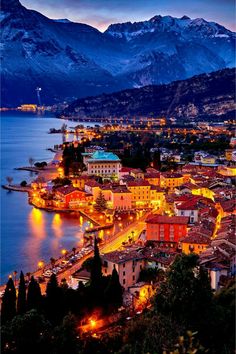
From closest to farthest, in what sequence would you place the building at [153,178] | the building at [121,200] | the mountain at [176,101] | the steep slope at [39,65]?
the building at [121,200], the building at [153,178], the mountain at [176,101], the steep slope at [39,65]

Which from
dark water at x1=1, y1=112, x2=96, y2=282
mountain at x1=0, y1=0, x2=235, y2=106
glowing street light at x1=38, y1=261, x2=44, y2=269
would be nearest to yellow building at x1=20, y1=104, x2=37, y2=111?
mountain at x1=0, y1=0, x2=235, y2=106

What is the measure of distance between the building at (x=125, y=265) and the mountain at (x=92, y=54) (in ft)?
209

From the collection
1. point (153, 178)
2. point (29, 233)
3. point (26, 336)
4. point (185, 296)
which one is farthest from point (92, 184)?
point (26, 336)

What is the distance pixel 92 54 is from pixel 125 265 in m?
93.5

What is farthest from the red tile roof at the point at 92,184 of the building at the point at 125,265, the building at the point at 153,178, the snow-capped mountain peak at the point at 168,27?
the snow-capped mountain peak at the point at 168,27

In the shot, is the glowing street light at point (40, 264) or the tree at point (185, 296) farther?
the glowing street light at point (40, 264)

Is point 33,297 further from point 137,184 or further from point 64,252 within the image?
point 137,184

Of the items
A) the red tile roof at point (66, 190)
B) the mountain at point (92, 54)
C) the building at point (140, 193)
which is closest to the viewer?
the building at point (140, 193)

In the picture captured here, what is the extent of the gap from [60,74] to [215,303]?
7742 cm

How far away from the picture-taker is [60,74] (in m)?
79.0

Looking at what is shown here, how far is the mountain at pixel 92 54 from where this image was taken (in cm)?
7406

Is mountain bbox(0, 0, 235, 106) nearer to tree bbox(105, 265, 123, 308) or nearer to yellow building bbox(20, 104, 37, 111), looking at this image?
yellow building bbox(20, 104, 37, 111)

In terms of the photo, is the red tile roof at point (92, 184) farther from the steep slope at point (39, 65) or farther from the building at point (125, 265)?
the steep slope at point (39, 65)

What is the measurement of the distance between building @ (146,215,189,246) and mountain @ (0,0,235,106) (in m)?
62.3
